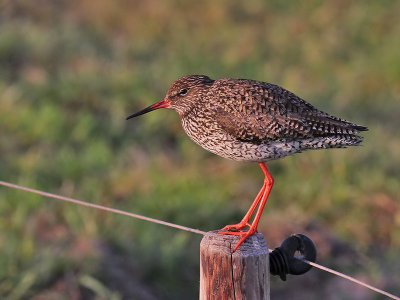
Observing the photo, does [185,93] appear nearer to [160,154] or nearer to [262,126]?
[262,126]

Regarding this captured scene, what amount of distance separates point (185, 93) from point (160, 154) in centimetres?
361

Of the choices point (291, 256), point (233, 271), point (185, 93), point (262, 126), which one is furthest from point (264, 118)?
point (233, 271)

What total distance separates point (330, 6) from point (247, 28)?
1717 mm

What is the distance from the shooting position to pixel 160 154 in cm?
841

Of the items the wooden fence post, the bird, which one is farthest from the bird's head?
the wooden fence post

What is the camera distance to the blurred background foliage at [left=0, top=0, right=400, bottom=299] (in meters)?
6.31

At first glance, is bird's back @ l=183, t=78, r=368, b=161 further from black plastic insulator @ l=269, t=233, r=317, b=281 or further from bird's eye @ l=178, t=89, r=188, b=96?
black plastic insulator @ l=269, t=233, r=317, b=281

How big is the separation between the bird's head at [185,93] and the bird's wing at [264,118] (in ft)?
1.04

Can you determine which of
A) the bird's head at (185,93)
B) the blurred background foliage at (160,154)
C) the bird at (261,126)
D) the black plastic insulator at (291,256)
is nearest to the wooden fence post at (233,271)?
the black plastic insulator at (291,256)

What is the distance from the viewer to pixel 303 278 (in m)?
6.67

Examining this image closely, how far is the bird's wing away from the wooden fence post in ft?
3.33

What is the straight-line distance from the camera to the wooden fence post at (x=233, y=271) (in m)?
3.40

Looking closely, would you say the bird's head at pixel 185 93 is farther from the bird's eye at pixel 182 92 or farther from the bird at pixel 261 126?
the bird at pixel 261 126

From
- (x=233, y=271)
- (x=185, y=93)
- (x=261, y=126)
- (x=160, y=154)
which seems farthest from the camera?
(x=160, y=154)
